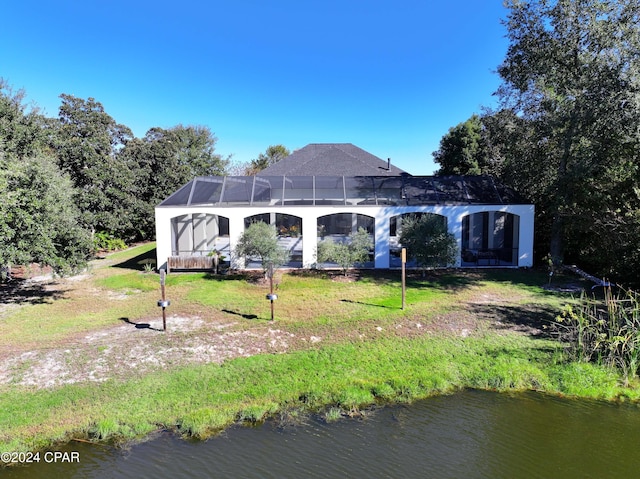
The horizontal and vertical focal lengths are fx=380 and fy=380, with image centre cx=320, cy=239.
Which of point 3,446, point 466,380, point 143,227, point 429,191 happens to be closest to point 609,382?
point 466,380

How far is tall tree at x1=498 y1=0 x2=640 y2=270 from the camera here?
1228 centimetres

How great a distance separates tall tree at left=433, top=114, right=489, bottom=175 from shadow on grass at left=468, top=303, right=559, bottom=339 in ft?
61.9

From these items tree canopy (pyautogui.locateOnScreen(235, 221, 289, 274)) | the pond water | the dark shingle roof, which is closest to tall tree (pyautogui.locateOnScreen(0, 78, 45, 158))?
tree canopy (pyautogui.locateOnScreen(235, 221, 289, 274))

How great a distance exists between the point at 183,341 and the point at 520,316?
8.52 meters

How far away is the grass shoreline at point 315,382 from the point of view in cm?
592

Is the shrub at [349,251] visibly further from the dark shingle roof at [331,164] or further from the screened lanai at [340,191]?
the dark shingle roof at [331,164]

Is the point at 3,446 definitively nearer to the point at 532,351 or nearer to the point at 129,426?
the point at 129,426

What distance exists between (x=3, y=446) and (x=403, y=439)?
5699mm

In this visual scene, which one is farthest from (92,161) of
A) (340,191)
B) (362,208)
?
(362,208)

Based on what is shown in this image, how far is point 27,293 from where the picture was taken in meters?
12.8

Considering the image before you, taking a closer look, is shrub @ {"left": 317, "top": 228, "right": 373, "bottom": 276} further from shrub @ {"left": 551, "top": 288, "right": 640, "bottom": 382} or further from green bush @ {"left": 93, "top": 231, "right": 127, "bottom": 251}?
green bush @ {"left": 93, "top": 231, "right": 127, "bottom": 251}

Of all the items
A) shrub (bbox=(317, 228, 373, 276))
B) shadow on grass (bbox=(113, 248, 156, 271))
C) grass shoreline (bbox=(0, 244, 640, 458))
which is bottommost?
grass shoreline (bbox=(0, 244, 640, 458))

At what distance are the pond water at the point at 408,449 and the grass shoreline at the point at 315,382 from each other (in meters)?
0.36

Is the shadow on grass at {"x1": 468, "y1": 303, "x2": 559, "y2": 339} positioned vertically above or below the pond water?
above
